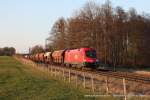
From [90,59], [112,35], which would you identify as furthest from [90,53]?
[112,35]

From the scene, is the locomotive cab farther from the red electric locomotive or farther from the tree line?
the tree line

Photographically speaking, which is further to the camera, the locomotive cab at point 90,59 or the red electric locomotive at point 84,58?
the red electric locomotive at point 84,58

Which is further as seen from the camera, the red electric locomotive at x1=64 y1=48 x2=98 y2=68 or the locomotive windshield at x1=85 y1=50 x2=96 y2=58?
the locomotive windshield at x1=85 y1=50 x2=96 y2=58

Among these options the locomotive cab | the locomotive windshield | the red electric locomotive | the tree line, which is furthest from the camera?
the tree line

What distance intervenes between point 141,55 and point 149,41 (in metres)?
4.48

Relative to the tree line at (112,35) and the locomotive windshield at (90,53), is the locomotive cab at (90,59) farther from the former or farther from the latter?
the tree line at (112,35)

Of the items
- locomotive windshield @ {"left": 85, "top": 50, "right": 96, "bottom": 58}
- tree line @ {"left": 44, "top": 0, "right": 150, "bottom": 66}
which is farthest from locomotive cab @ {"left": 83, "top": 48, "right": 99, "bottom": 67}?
tree line @ {"left": 44, "top": 0, "right": 150, "bottom": 66}

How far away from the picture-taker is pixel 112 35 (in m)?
77.3

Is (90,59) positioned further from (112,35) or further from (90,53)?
(112,35)

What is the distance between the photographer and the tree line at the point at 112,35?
76.6 meters

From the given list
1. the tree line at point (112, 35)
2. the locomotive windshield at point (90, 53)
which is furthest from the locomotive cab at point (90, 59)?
the tree line at point (112, 35)

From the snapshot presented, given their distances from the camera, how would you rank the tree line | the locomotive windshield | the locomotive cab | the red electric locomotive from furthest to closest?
1. the tree line
2. the locomotive windshield
3. the red electric locomotive
4. the locomotive cab

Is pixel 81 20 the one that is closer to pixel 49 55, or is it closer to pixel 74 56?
pixel 49 55

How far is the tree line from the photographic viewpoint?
251 ft
